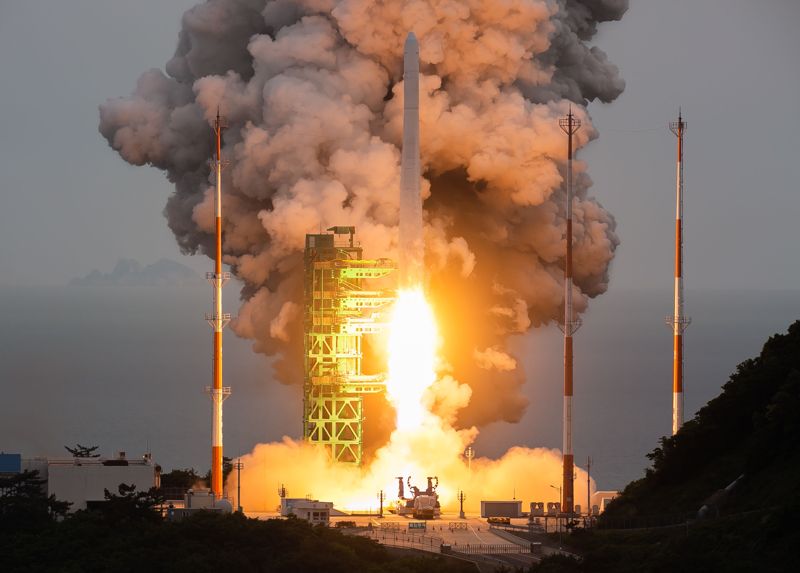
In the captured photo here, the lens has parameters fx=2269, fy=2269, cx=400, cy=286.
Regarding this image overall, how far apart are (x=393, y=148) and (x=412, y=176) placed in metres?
3.60

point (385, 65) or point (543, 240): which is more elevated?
point (385, 65)

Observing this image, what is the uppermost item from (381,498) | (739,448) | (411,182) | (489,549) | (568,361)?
(411,182)

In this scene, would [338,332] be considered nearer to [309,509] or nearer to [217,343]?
[217,343]

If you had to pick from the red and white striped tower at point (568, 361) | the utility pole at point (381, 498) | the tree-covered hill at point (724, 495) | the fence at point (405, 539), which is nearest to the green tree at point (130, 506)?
the fence at point (405, 539)

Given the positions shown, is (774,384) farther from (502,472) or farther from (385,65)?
(385,65)

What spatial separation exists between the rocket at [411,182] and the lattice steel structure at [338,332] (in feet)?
4.07

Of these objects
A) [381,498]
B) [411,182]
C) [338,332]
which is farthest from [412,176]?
[381,498]

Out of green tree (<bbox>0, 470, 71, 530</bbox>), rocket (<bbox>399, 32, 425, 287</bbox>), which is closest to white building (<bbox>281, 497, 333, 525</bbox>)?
green tree (<bbox>0, 470, 71, 530</bbox>)

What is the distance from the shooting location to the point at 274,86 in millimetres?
85250

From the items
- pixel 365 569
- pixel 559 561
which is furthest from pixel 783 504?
pixel 365 569

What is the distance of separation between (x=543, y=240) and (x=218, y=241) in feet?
47.4

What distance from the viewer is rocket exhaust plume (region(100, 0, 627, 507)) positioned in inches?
3339

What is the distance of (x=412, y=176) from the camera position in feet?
272

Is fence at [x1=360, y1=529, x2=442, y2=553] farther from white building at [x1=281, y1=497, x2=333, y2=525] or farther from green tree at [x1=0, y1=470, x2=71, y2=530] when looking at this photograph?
green tree at [x1=0, y1=470, x2=71, y2=530]
